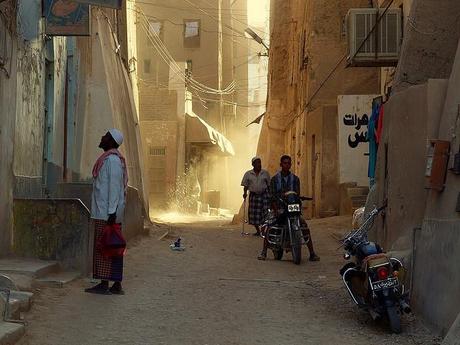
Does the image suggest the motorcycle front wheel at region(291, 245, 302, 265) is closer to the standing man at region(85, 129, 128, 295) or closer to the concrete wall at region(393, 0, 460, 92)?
the concrete wall at region(393, 0, 460, 92)

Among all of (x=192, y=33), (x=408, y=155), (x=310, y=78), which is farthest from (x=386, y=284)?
(x=192, y=33)

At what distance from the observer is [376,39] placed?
1398cm

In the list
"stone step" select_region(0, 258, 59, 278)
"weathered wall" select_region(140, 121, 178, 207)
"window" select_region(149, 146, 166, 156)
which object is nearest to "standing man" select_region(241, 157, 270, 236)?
"stone step" select_region(0, 258, 59, 278)

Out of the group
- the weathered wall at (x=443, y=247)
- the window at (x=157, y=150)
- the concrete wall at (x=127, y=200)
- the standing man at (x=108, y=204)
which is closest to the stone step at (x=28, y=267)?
the standing man at (x=108, y=204)

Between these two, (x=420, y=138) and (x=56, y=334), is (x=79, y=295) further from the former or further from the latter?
(x=420, y=138)

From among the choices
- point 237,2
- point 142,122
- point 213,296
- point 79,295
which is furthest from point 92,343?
point 237,2

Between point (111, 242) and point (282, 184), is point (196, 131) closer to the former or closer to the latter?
point (282, 184)

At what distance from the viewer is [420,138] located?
294 inches

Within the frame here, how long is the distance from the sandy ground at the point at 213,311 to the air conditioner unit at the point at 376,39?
5570mm

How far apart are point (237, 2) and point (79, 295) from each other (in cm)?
4763

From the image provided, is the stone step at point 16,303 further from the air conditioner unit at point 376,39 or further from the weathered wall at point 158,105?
the weathered wall at point 158,105

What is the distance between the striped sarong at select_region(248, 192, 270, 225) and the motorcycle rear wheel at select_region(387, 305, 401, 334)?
329 inches

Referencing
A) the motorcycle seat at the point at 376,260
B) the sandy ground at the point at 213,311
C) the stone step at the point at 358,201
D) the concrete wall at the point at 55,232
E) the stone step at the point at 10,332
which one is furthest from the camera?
the stone step at the point at 358,201

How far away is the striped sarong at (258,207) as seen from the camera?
Answer: 14234mm
